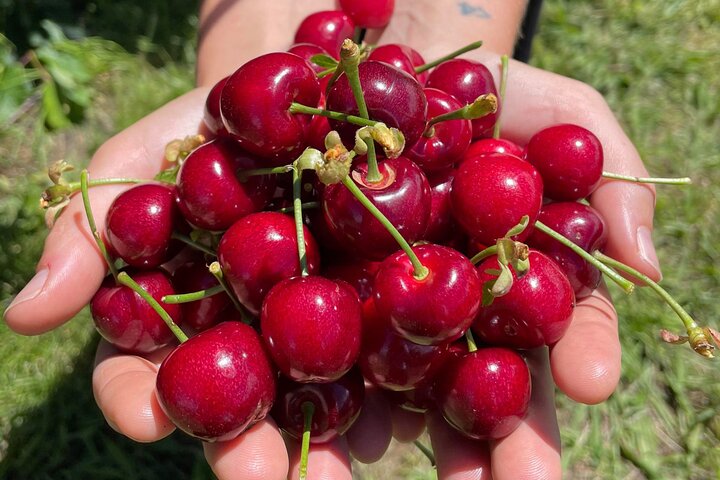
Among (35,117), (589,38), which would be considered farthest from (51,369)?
(589,38)

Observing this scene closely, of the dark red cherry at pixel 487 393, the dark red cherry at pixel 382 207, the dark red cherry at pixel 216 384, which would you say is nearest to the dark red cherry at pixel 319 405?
the dark red cherry at pixel 216 384

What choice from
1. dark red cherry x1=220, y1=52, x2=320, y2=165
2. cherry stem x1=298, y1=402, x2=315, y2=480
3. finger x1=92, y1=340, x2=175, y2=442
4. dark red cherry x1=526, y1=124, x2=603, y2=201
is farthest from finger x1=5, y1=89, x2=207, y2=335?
dark red cherry x1=526, y1=124, x2=603, y2=201

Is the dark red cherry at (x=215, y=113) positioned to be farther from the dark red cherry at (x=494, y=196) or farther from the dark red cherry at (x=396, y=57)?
the dark red cherry at (x=494, y=196)

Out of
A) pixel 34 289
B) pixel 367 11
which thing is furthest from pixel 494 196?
pixel 367 11

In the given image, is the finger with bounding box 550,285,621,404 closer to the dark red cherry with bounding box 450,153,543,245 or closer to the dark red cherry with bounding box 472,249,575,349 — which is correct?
the dark red cherry with bounding box 472,249,575,349

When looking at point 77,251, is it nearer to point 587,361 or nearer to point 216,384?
point 216,384

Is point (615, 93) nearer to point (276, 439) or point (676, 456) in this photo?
point (676, 456)
